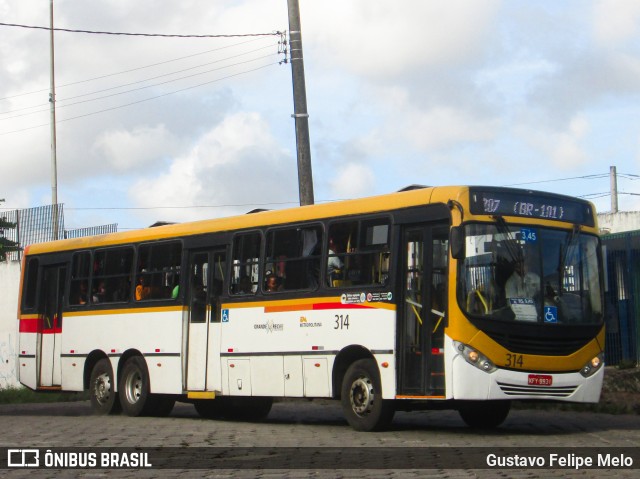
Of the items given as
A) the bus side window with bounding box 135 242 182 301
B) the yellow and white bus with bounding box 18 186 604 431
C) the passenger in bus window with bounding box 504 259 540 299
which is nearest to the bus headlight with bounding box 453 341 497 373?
the yellow and white bus with bounding box 18 186 604 431

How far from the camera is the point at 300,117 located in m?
21.9

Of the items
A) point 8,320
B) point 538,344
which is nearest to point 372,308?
point 538,344

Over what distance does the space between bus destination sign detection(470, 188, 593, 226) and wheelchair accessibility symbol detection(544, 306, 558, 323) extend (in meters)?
1.16

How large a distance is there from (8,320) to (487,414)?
2146cm

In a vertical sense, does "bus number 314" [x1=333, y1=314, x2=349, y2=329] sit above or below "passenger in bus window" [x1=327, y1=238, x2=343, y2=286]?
below

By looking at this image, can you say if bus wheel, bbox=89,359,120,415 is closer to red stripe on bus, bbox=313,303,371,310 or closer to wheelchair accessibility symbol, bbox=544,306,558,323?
red stripe on bus, bbox=313,303,371,310

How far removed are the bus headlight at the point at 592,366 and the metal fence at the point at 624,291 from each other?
341 inches

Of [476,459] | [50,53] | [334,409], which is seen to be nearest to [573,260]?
[476,459]

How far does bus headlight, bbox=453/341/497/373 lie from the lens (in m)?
14.0

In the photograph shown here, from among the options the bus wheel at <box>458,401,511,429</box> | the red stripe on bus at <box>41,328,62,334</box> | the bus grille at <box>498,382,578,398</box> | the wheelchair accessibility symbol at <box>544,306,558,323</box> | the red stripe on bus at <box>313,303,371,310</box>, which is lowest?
the bus wheel at <box>458,401,511,429</box>

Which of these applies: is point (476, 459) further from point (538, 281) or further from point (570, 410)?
point (570, 410)

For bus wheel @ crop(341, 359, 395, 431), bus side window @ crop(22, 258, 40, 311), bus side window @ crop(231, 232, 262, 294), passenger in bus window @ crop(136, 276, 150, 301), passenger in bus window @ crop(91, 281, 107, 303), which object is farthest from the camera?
bus side window @ crop(22, 258, 40, 311)

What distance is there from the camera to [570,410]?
63.9 feet

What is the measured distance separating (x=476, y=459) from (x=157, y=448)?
3478 mm
